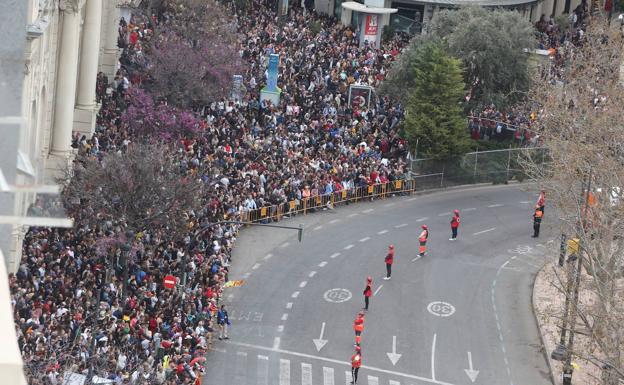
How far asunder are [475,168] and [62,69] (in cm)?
2576

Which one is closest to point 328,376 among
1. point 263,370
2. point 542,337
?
point 263,370

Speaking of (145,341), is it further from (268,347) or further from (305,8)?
(305,8)

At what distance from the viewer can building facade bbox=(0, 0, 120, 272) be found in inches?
1571

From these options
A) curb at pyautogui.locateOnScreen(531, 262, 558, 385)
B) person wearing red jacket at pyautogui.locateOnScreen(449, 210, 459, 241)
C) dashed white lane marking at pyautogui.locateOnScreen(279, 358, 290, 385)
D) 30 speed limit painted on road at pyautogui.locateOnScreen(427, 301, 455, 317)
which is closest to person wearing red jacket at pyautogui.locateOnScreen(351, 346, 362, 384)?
dashed white lane marking at pyautogui.locateOnScreen(279, 358, 290, 385)

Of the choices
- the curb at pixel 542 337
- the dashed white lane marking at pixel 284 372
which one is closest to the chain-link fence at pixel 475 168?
the curb at pixel 542 337

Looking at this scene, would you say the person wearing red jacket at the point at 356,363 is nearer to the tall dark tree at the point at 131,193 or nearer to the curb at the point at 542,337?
the curb at the point at 542,337

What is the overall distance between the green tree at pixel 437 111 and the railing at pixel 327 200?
102 inches

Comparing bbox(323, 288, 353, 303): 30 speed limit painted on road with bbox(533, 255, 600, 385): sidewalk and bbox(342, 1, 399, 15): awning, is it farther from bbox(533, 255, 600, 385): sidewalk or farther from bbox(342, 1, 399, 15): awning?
bbox(342, 1, 399, 15): awning

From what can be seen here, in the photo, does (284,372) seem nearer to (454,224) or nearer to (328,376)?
(328,376)

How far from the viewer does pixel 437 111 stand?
217 feet

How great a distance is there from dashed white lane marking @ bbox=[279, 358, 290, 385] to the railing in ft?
42.2

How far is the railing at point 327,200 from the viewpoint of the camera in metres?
55.9

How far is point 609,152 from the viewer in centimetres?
5025

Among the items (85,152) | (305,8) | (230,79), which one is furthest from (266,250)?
(305,8)
